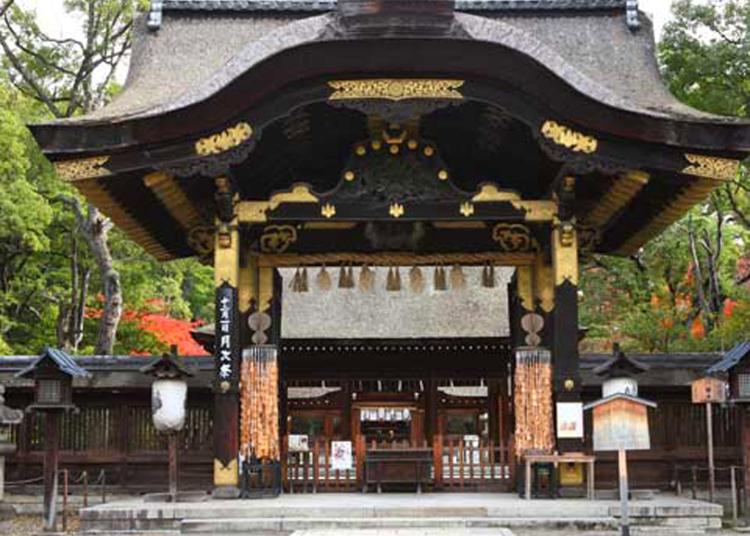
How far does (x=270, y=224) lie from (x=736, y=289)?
12.9 meters

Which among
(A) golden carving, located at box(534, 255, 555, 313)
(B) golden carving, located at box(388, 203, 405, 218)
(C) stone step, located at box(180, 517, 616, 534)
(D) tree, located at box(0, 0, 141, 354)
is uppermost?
(D) tree, located at box(0, 0, 141, 354)

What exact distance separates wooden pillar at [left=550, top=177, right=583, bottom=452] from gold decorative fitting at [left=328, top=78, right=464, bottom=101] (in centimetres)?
191

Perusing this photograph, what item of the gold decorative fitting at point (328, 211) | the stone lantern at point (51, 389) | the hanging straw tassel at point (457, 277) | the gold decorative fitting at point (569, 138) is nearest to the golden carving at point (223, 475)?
the stone lantern at point (51, 389)

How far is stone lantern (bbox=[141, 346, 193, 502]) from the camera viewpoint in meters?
12.3

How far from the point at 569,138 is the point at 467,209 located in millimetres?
1654

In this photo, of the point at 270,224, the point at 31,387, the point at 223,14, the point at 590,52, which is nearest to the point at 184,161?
the point at 270,224

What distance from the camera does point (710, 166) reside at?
→ 11.8 m

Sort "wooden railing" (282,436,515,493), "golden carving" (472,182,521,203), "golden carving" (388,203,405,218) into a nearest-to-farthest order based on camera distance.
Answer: "golden carving" (388,203,405,218) → "golden carving" (472,182,521,203) → "wooden railing" (282,436,515,493)

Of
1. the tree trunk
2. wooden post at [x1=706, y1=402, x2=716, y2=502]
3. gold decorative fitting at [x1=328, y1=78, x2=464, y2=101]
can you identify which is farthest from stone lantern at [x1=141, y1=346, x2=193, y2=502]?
the tree trunk

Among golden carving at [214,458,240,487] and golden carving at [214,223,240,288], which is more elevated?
golden carving at [214,223,240,288]

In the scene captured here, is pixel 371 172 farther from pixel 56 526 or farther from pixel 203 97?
pixel 56 526

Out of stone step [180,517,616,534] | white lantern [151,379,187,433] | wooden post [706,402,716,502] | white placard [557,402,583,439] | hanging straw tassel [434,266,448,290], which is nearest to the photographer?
stone step [180,517,616,534]

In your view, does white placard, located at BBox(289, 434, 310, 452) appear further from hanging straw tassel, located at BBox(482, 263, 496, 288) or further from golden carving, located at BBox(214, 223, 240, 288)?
hanging straw tassel, located at BBox(482, 263, 496, 288)

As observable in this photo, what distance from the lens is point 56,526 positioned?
11680 millimetres
